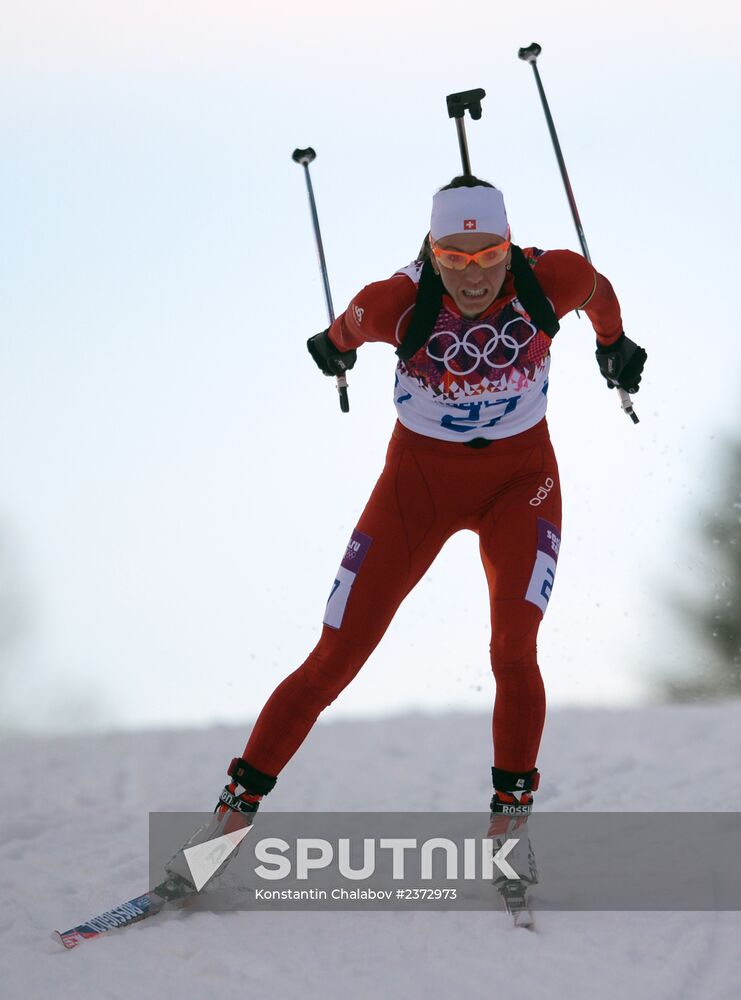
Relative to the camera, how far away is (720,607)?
57.6 feet

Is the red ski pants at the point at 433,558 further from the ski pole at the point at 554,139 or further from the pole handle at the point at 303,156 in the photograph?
the pole handle at the point at 303,156

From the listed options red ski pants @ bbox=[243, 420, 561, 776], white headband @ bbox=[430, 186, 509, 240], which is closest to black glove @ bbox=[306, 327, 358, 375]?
red ski pants @ bbox=[243, 420, 561, 776]

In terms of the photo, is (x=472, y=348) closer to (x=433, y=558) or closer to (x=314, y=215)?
(x=433, y=558)

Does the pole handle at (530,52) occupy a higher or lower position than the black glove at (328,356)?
higher

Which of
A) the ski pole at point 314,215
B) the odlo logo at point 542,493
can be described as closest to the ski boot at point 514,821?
the odlo logo at point 542,493

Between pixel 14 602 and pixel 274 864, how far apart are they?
54.9 ft

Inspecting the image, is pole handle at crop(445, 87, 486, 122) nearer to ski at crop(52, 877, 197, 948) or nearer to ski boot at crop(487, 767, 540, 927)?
ski boot at crop(487, 767, 540, 927)

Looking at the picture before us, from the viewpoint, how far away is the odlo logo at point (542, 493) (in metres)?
4.12

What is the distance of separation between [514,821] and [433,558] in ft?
3.26

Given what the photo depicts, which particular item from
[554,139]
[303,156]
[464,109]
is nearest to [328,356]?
[464,109]

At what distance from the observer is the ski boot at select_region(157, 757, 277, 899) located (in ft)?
13.2

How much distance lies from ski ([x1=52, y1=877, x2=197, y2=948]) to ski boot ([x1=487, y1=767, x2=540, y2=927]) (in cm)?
110

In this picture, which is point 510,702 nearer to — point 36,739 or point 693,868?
point 693,868

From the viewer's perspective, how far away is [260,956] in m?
3.61
